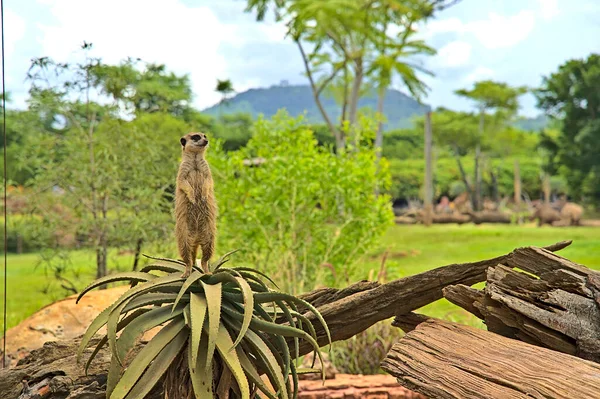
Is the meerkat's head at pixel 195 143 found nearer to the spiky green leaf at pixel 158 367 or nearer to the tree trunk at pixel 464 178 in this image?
the spiky green leaf at pixel 158 367

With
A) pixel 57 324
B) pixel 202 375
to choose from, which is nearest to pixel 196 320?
pixel 202 375

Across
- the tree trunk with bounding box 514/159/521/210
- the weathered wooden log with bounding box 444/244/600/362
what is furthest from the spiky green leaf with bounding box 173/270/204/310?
the tree trunk with bounding box 514/159/521/210

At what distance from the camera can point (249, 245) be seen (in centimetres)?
474

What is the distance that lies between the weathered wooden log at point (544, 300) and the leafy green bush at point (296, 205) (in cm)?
246

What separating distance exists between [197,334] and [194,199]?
0.36 meters

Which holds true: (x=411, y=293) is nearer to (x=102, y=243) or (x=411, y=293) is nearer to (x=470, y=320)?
(x=470, y=320)

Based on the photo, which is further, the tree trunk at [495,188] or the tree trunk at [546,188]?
the tree trunk at [495,188]

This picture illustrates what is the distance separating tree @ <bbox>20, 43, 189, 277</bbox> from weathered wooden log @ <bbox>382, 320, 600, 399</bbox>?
3166mm

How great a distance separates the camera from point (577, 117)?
6930 mm

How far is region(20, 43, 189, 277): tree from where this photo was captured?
4.82m

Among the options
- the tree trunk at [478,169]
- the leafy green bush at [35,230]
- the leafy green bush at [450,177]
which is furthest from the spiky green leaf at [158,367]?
the tree trunk at [478,169]

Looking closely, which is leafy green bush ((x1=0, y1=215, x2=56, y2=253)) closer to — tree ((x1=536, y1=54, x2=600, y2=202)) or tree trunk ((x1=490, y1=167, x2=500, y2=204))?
tree ((x1=536, y1=54, x2=600, y2=202))

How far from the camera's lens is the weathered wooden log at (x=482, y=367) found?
1.68 meters

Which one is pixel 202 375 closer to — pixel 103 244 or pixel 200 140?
pixel 200 140
